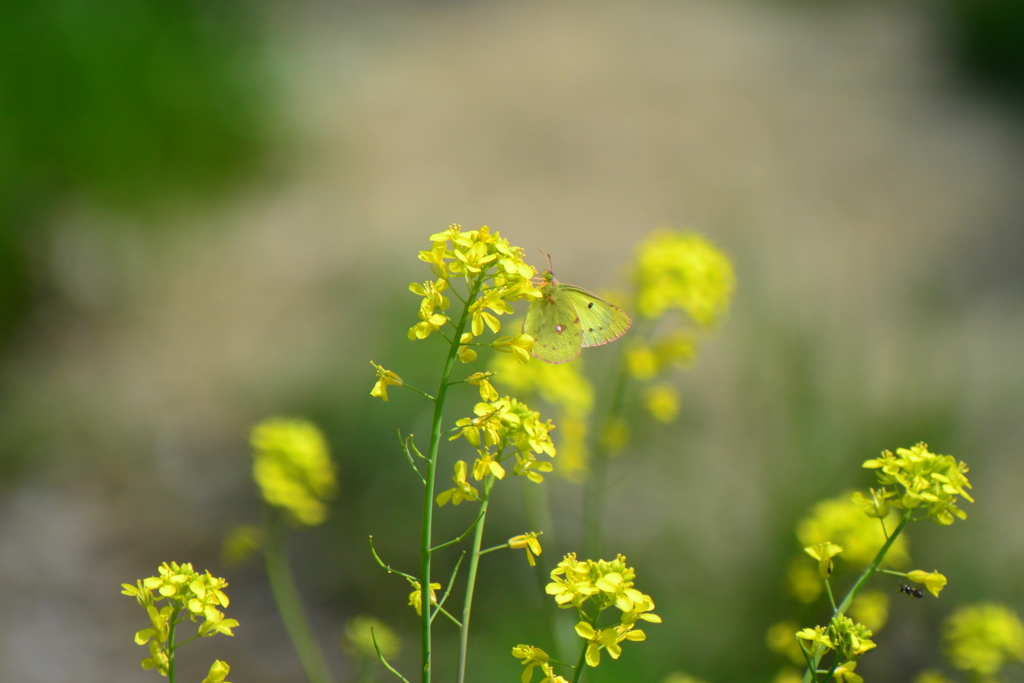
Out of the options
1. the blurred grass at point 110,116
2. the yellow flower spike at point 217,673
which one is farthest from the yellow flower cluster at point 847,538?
the blurred grass at point 110,116

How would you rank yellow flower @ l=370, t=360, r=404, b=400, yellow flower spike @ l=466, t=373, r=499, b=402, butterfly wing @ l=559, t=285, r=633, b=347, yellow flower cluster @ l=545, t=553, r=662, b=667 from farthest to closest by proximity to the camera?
butterfly wing @ l=559, t=285, r=633, b=347
yellow flower @ l=370, t=360, r=404, b=400
yellow flower spike @ l=466, t=373, r=499, b=402
yellow flower cluster @ l=545, t=553, r=662, b=667

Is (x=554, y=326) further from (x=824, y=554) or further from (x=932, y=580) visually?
(x=932, y=580)

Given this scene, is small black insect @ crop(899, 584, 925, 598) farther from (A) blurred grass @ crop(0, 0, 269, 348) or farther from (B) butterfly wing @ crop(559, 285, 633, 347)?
(A) blurred grass @ crop(0, 0, 269, 348)

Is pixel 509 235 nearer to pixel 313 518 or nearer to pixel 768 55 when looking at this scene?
pixel 313 518

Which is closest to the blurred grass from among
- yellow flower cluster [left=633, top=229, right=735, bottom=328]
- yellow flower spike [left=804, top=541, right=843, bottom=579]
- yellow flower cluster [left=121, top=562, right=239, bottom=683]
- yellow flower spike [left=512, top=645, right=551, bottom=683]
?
yellow flower cluster [left=633, top=229, right=735, bottom=328]

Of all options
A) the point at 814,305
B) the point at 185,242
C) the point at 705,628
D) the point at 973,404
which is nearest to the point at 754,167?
the point at 814,305

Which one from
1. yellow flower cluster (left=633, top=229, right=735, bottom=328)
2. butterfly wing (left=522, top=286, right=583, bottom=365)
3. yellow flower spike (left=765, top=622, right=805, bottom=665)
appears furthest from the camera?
yellow flower cluster (left=633, top=229, right=735, bottom=328)

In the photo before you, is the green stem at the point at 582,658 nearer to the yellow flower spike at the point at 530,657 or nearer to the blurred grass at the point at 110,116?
the yellow flower spike at the point at 530,657
